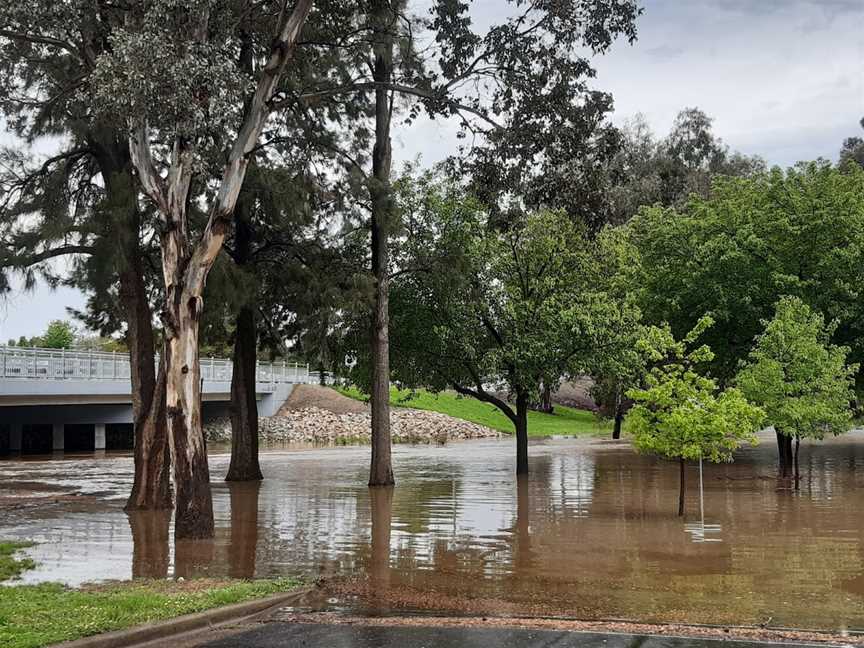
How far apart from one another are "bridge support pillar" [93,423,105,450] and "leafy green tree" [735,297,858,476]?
36011 millimetres

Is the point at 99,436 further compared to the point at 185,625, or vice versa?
the point at 99,436

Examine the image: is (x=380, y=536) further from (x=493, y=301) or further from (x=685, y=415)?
(x=493, y=301)

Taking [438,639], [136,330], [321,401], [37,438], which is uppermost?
[136,330]

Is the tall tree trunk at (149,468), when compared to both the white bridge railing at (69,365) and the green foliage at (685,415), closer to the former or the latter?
the green foliage at (685,415)

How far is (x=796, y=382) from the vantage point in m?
24.9

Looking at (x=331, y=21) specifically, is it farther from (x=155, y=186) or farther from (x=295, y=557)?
(x=295, y=557)

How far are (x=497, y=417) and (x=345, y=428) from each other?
14.2 metres

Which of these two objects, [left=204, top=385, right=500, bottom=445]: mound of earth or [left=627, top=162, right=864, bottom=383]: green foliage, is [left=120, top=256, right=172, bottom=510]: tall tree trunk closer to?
[left=627, top=162, right=864, bottom=383]: green foliage

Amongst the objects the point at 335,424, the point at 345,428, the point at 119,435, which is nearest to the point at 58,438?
the point at 119,435

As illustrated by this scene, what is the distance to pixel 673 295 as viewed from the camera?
35031mm

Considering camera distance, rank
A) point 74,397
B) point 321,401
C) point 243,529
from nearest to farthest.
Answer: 1. point 243,529
2. point 74,397
3. point 321,401

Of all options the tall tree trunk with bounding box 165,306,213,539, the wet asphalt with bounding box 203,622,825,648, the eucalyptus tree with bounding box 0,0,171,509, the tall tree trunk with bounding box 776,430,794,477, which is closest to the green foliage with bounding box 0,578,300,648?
the wet asphalt with bounding box 203,622,825,648

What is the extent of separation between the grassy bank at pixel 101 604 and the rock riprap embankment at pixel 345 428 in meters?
45.1

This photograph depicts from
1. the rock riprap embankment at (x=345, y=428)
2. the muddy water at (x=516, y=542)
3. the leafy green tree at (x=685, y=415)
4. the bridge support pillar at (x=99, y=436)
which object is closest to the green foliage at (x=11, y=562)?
the muddy water at (x=516, y=542)
